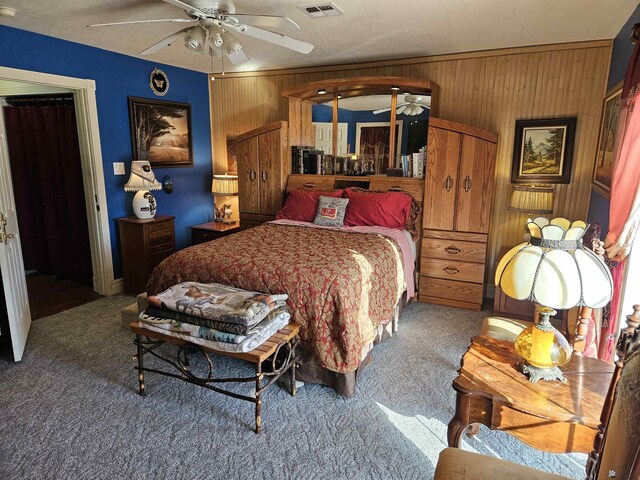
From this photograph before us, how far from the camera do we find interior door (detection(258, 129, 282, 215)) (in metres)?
4.55

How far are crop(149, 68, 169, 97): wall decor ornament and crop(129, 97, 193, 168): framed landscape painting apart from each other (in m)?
0.12

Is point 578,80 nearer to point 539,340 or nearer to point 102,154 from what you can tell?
point 539,340

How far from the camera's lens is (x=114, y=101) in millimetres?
4203

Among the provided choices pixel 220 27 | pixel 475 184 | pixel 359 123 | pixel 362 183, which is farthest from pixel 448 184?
pixel 220 27

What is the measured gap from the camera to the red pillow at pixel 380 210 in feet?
12.7

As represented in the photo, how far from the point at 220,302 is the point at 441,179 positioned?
8.29 ft

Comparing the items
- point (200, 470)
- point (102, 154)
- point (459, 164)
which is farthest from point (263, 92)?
point (200, 470)

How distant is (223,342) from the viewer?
215 centimetres

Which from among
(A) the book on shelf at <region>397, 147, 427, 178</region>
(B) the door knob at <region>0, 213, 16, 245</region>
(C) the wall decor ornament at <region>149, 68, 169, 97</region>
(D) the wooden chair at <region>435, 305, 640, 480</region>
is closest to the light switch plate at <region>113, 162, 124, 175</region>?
(C) the wall decor ornament at <region>149, 68, 169, 97</region>

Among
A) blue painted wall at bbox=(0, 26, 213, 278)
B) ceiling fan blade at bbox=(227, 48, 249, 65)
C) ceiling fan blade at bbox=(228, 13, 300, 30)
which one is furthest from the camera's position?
blue painted wall at bbox=(0, 26, 213, 278)

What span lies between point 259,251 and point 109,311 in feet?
6.18

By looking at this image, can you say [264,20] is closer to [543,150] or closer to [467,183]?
[467,183]

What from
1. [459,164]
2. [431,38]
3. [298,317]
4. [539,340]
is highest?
[431,38]

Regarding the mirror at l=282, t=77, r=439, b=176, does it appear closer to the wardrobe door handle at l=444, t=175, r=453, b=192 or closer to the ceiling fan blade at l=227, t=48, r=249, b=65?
the wardrobe door handle at l=444, t=175, r=453, b=192
